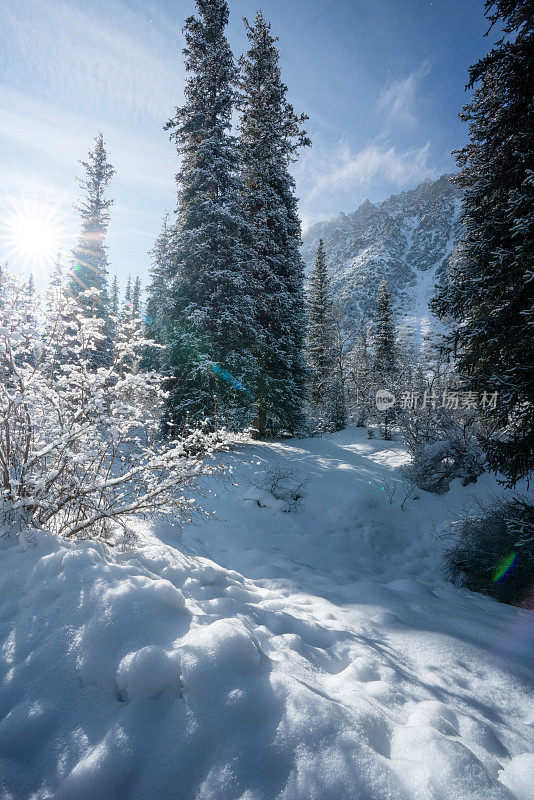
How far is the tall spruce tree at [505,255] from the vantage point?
508 centimetres

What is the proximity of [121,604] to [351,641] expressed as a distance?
7.09ft

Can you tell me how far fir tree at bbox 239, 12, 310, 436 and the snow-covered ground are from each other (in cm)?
1037

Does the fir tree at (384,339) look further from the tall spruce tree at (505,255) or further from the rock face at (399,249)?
the rock face at (399,249)

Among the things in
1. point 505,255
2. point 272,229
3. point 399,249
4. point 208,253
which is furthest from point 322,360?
point 399,249

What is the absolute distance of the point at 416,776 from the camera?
58.8 inches

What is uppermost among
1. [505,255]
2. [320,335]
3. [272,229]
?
[272,229]

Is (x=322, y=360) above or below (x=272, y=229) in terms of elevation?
below

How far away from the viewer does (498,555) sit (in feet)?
17.3

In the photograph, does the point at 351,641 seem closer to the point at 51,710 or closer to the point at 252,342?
the point at 51,710

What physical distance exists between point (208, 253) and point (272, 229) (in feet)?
14.4

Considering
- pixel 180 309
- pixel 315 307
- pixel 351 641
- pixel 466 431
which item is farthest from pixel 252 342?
pixel 315 307

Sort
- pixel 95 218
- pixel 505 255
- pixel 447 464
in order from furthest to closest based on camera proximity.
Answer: pixel 95 218 → pixel 447 464 → pixel 505 255

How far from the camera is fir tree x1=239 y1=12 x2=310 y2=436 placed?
1358 cm

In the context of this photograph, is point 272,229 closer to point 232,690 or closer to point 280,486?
point 280,486
